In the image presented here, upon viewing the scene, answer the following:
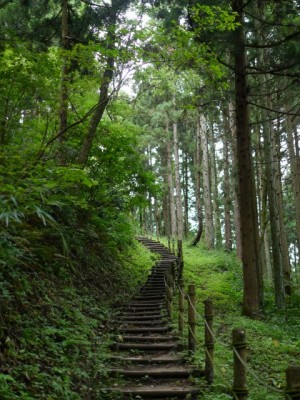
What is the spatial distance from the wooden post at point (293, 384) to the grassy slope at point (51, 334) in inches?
97.4

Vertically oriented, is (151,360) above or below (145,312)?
below

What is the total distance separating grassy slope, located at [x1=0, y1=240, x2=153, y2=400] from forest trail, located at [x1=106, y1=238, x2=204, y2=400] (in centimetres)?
35

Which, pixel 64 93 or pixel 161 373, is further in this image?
pixel 64 93

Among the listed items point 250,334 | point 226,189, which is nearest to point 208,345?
point 250,334

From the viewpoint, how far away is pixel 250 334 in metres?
8.71

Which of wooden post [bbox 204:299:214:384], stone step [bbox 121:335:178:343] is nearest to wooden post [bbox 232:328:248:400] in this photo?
wooden post [bbox 204:299:214:384]

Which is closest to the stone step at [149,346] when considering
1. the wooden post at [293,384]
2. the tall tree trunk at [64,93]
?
the tall tree trunk at [64,93]

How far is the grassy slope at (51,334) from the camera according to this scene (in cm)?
425

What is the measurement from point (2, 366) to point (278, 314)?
9.34 m

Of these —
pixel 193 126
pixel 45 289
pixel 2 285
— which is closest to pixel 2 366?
pixel 2 285

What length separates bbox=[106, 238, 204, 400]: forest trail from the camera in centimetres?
535

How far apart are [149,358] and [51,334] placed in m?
2.09

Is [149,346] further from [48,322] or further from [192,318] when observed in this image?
[48,322]

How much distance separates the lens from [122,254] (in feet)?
53.8
